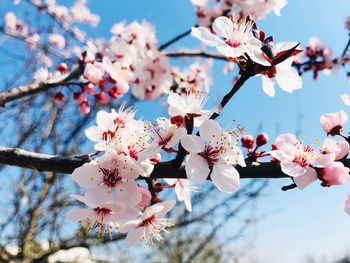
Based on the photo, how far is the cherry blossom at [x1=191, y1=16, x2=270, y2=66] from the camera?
73 centimetres

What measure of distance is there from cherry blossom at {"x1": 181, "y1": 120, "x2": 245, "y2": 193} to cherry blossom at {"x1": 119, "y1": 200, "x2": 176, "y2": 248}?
0.72 ft

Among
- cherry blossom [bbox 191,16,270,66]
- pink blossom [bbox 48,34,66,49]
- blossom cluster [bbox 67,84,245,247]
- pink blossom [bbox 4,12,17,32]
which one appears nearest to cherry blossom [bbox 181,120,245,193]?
blossom cluster [bbox 67,84,245,247]

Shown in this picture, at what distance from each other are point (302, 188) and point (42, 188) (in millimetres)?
4728

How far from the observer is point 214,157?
840mm

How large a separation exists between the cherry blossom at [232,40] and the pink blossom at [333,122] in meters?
0.49

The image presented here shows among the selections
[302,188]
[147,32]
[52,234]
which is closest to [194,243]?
[52,234]

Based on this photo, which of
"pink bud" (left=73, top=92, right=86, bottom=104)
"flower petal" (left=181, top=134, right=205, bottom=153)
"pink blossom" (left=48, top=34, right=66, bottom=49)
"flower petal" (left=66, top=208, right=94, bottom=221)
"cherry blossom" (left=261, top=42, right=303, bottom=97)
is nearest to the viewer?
"flower petal" (left=181, top=134, right=205, bottom=153)

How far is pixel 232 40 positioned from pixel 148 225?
2.47 feet

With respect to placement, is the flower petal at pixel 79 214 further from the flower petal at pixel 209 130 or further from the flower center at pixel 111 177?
the flower petal at pixel 209 130

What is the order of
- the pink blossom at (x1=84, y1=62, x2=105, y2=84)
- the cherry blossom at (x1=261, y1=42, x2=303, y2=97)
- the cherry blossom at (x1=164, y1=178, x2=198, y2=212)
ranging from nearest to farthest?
the cherry blossom at (x1=261, y1=42, x2=303, y2=97)
the cherry blossom at (x1=164, y1=178, x2=198, y2=212)
the pink blossom at (x1=84, y1=62, x2=105, y2=84)

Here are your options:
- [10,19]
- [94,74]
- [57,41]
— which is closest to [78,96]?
[94,74]

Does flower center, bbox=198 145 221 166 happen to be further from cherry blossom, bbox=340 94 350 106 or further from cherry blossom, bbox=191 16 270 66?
cherry blossom, bbox=340 94 350 106

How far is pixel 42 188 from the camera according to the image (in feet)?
15.0

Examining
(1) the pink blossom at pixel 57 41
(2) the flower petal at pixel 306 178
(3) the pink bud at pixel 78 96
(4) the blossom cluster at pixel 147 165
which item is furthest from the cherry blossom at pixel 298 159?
(1) the pink blossom at pixel 57 41
